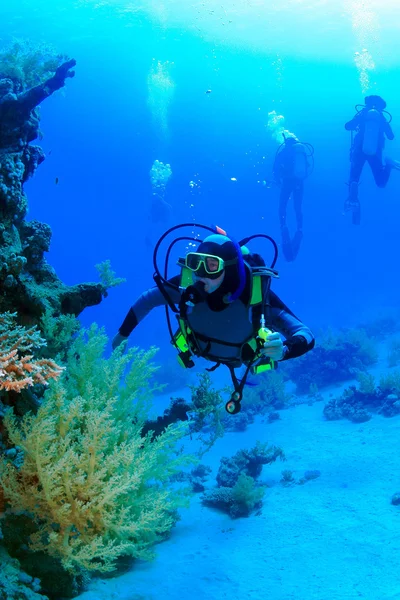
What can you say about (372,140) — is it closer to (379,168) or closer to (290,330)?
(379,168)

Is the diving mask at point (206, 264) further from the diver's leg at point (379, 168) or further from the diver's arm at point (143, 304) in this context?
the diver's leg at point (379, 168)

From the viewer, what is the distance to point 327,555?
489 cm

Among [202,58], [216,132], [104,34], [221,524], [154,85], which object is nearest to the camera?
[221,524]

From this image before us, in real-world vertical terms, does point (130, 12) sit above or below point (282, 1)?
below

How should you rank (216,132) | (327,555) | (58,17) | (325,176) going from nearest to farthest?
(327,555)
(58,17)
(216,132)
(325,176)

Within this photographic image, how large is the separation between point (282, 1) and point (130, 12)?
14487 millimetres

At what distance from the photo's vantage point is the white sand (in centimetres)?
394

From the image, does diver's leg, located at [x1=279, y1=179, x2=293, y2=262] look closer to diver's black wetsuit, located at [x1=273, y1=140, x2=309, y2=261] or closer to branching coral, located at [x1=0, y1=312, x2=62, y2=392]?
diver's black wetsuit, located at [x1=273, y1=140, x2=309, y2=261]

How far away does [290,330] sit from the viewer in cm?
388

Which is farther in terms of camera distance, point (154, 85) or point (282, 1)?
point (154, 85)

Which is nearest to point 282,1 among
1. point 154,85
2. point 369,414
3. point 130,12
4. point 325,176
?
point 130,12

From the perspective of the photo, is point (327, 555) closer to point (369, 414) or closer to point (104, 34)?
point (369, 414)

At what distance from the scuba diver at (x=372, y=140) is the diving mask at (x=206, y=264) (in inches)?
605

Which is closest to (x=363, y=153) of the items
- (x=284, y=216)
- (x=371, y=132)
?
(x=371, y=132)
